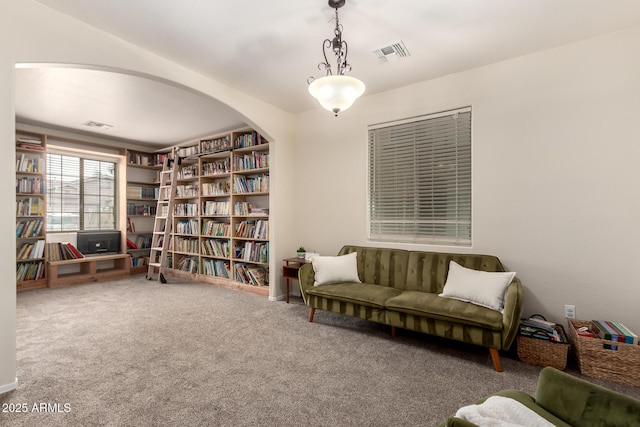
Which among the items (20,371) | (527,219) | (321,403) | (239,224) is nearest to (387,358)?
(321,403)

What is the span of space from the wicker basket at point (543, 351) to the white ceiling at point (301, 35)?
2.47 m

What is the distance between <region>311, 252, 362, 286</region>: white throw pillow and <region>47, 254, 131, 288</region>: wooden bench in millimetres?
4386

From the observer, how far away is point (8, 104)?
2.01 meters

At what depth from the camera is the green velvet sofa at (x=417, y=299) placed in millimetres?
2285

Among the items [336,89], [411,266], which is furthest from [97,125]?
[411,266]

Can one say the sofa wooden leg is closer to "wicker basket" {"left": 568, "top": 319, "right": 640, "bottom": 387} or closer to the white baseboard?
"wicker basket" {"left": 568, "top": 319, "right": 640, "bottom": 387}

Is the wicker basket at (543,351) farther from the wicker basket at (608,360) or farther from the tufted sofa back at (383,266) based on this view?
the tufted sofa back at (383,266)

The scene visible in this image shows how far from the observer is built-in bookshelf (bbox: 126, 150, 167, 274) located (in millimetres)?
6160

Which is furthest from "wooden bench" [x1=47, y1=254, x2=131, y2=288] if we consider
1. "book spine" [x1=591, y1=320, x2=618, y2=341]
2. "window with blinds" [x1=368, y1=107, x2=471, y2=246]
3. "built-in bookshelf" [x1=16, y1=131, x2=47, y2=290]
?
"book spine" [x1=591, y1=320, x2=618, y2=341]

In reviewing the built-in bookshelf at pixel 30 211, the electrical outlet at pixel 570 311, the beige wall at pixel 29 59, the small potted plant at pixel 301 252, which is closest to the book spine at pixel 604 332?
the electrical outlet at pixel 570 311

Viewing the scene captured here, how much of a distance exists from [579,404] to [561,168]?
90.1 inches

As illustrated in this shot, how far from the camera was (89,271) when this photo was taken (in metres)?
5.38

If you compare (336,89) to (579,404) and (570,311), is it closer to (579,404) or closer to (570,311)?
(579,404)

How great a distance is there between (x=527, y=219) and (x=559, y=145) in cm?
71
